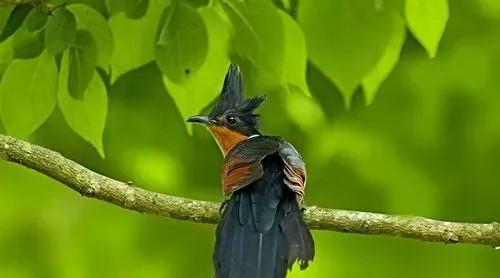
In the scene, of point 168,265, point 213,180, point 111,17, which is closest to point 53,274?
point 168,265

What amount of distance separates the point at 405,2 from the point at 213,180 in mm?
2014

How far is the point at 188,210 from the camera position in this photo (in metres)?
2.90

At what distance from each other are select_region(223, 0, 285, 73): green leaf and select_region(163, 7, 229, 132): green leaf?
75mm

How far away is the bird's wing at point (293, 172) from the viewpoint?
2.93m

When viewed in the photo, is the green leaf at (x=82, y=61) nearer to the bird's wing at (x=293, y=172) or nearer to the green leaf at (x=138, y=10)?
the green leaf at (x=138, y=10)

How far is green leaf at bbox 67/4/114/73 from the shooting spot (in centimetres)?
308

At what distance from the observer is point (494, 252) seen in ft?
16.8

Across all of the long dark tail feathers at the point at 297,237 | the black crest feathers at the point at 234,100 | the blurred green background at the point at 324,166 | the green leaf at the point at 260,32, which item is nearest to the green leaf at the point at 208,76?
the green leaf at the point at 260,32

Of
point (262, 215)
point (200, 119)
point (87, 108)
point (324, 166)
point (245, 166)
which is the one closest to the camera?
point (262, 215)

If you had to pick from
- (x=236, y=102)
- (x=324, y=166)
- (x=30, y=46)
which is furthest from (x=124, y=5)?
(x=324, y=166)

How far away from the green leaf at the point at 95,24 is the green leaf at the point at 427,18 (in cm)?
92

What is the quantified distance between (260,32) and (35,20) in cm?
71

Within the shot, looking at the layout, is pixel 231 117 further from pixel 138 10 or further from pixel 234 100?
pixel 138 10

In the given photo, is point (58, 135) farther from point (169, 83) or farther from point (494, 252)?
point (494, 252)
